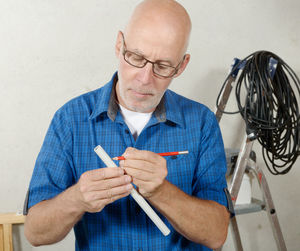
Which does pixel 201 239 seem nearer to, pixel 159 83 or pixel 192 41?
pixel 159 83

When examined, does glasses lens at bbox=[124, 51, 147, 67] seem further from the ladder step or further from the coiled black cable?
the ladder step

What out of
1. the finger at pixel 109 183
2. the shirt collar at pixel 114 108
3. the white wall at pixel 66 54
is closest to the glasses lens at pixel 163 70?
the shirt collar at pixel 114 108

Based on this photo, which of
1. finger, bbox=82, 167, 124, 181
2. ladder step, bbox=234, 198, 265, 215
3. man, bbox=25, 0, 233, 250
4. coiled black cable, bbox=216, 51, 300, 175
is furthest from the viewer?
ladder step, bbox=234, 198, 265, 215

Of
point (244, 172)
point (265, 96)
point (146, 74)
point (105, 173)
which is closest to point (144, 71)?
point (146, 74)

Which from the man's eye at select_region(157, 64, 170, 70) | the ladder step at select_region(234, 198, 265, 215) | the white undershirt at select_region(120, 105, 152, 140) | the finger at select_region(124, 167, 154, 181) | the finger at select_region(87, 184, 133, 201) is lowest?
the ladder step at select_region(234, 198, 265, 215)

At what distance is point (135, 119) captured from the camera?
122 cm

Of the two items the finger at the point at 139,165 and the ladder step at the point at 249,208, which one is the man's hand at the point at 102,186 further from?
the ladder step at the point at 249,208

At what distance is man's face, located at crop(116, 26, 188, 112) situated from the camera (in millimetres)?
1044

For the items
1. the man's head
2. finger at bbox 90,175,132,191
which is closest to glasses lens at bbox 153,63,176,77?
the man's head

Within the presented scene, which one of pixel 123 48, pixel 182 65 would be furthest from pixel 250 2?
pixel 123 48

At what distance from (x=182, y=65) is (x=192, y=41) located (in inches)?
36.2

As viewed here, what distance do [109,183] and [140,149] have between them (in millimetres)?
317

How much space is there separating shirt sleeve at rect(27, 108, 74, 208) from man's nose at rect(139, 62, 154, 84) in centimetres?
30

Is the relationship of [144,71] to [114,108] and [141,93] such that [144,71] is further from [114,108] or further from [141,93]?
[114,108]
